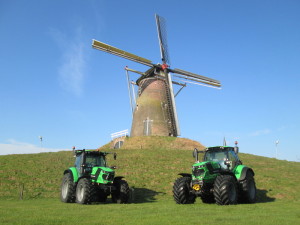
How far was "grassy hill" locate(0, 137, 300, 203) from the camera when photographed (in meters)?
17.5

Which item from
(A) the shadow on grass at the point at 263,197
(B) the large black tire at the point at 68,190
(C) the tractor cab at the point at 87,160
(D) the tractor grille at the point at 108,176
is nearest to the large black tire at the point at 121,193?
(D) the tractor grille at the point at 108,176

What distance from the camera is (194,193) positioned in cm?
1233

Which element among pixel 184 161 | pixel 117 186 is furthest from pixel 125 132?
pixel 117 186

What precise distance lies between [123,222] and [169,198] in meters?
9.30

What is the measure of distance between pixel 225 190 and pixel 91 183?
579 cm

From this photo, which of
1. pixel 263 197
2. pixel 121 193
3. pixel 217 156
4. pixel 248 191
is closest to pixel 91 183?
pixel 121 193

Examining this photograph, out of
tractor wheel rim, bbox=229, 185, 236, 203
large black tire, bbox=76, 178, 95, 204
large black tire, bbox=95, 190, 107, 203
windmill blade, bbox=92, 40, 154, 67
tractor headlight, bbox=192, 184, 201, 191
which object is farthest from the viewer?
windmill blade, bbox=92, 40, 154, 67

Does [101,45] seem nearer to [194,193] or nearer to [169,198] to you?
[169,198]

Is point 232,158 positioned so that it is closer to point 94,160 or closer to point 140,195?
point 140,195

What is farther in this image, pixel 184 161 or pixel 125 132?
pixel 125 132

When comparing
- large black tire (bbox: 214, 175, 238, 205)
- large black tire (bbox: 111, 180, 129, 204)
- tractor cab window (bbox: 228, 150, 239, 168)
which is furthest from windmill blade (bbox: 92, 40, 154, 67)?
large black tire (bbox: 214, 175, 238, 205)

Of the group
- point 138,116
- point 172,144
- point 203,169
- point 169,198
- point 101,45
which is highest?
point 101,45

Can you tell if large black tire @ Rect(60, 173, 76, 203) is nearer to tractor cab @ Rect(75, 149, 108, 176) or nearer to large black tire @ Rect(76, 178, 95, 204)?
tractor cab @ Rect(75, 149, 108, 176)

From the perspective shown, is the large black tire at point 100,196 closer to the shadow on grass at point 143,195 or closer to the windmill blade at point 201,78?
the shadow on grass at point 143,195
